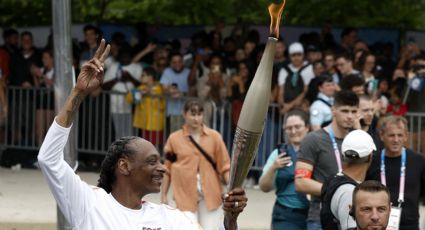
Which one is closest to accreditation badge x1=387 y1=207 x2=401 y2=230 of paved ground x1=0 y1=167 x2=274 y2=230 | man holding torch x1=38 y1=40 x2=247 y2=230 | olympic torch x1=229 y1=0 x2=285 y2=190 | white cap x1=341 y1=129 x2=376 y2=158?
white cap x1=341 y1=129 x2=376 y2=158

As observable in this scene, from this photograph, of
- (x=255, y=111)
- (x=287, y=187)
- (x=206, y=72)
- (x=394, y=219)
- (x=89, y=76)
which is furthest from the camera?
(x=206, y=72)

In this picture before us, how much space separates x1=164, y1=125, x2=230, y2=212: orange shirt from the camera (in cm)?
1092

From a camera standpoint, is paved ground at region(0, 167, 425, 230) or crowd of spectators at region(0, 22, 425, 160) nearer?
paved ground at region(0, 167, 425, 230)

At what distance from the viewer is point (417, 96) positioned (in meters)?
14.4

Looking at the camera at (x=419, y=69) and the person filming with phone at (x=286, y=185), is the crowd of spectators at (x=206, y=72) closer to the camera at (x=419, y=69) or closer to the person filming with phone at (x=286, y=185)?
the camera at (x=419, y=69)

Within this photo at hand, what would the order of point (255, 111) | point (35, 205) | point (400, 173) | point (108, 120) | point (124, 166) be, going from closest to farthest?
point (255, 111)
point (124, 166)
point (400, 173)
point (35, 205)
point (108, 120)

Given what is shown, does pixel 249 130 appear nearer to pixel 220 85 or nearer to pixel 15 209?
pixel 15 209

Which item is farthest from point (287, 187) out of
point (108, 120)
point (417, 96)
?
point (108, 120)

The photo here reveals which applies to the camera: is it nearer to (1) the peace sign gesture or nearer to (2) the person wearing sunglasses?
(2) the person wearing sunglasses

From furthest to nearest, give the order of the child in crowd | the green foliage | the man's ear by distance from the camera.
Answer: the green foliage → the child in crowd → the man's ear

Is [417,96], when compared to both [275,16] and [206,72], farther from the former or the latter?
[275,16]

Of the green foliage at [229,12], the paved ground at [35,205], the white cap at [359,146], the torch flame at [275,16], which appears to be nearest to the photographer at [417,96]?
the paved ground at [35,205]

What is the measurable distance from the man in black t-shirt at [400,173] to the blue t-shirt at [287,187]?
108 centimetres

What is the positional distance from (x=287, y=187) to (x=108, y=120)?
732cm
